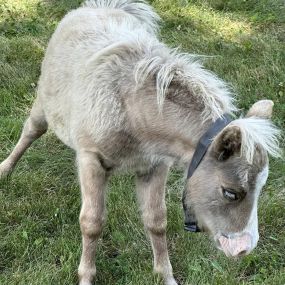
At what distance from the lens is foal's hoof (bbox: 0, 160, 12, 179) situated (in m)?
4.61

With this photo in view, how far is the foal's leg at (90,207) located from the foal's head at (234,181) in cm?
62

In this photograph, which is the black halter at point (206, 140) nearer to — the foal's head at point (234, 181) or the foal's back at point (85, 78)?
the foal's head at point (234, 181)

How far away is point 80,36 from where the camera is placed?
3965mm

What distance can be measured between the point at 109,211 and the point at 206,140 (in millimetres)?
1420

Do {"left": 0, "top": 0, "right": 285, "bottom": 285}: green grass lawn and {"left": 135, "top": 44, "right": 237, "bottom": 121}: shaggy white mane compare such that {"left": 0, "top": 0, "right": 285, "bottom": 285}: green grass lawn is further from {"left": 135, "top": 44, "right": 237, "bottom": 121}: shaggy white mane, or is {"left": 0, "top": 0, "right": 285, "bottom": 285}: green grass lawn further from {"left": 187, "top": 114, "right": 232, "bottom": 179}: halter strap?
{"left": 135, "top": 44, "right": 237, "bottom": 121}: shaggy white mane

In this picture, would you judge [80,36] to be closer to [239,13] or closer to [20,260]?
Result: [20,260]

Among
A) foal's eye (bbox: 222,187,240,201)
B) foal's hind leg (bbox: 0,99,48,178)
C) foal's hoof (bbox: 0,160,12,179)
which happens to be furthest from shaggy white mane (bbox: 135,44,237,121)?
foal's hoof (bbox: 0,160,12,179)

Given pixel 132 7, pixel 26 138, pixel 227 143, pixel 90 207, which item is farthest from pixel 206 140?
pixel 26 138

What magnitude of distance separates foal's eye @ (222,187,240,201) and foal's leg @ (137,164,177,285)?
815 mm

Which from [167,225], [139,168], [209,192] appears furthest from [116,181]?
[209,192]

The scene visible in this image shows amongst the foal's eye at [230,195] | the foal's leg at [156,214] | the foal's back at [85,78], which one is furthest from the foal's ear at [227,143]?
the foal's leg at [156,214]

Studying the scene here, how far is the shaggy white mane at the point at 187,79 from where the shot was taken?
3.06 m

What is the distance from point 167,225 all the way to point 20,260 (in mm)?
1008

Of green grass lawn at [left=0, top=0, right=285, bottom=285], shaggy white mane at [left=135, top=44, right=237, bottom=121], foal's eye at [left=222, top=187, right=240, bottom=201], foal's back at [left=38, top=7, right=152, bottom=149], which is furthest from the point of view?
green grass lawn at [left=0, top=0, right=285, bottom=285]
